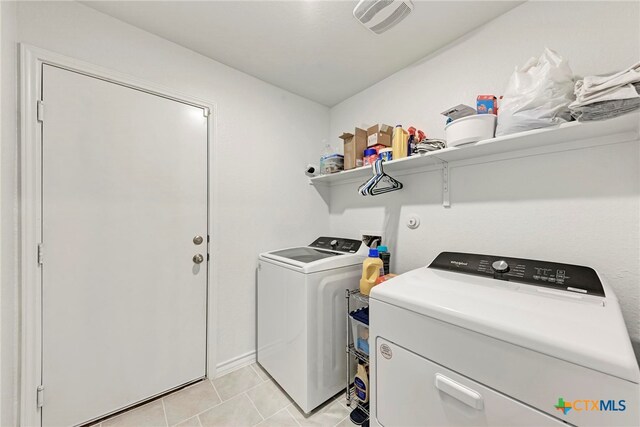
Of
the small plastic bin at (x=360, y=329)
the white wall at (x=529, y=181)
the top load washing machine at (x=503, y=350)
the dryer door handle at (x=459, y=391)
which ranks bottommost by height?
the small plastic bin at (x=360, y=329)

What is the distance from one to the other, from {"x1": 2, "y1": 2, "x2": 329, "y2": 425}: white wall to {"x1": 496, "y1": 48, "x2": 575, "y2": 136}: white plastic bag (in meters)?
1.66

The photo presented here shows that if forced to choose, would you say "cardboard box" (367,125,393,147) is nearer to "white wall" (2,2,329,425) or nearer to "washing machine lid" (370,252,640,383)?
"white wall" (2,2,329,425)

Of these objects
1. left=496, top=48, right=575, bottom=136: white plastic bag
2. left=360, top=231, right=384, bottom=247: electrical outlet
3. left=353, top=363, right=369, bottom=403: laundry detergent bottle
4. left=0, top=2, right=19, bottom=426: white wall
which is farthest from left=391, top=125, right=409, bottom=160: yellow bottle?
left=0, top=2, right=19, bottom=426: white wall

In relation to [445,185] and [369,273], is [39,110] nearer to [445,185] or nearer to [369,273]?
[369,273]

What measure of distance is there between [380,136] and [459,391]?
158 cm

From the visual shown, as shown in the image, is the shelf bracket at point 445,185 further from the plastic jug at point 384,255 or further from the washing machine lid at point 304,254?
the washing machine lid at point 304,254

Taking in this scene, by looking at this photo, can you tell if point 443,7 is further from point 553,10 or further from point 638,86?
point 638,86

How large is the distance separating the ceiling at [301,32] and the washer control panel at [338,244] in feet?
4.71

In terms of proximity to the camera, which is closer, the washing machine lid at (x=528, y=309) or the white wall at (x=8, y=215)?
the washing machine lid at (x=528, y=309)

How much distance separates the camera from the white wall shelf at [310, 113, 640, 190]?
0.97 meters

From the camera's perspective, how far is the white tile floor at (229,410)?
4.62 ft

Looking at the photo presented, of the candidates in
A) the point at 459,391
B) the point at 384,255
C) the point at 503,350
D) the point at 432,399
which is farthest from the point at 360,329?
the point at 503,350

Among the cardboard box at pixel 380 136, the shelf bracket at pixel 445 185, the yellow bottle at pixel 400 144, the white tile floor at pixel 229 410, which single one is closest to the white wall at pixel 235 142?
the white tile floor at pixel 229 410

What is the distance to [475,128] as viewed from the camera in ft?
3.95
